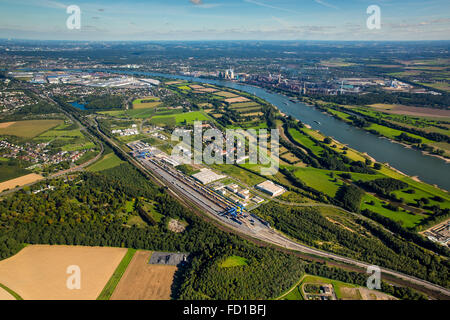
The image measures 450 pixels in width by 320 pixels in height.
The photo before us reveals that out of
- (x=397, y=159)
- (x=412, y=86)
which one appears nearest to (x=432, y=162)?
(x=397, y=159)

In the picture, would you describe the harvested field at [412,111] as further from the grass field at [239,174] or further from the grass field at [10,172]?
the grass field at [10,172]

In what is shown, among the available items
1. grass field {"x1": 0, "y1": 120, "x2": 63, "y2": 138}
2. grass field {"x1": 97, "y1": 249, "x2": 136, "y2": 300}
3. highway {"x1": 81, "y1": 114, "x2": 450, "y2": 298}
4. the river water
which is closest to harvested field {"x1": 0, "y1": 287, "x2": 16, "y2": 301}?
grass field {"x1": 97, "y1": 249, "x2": 136, "y2": 300}

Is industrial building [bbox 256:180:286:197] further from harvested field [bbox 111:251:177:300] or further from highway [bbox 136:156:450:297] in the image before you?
harvested field [bbox 111:251:177:300]

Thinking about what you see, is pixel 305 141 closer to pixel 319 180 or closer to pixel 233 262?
pixel 319 180

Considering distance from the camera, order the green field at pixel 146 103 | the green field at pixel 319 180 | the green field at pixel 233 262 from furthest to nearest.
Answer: the green field at pixel 146 103, the green field at pixel 319 180, the green field at pixel 233 262

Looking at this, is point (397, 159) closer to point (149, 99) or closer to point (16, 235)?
point (16, 235)

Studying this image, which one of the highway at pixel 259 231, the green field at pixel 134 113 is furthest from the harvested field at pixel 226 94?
the highway at pixel 259 231
